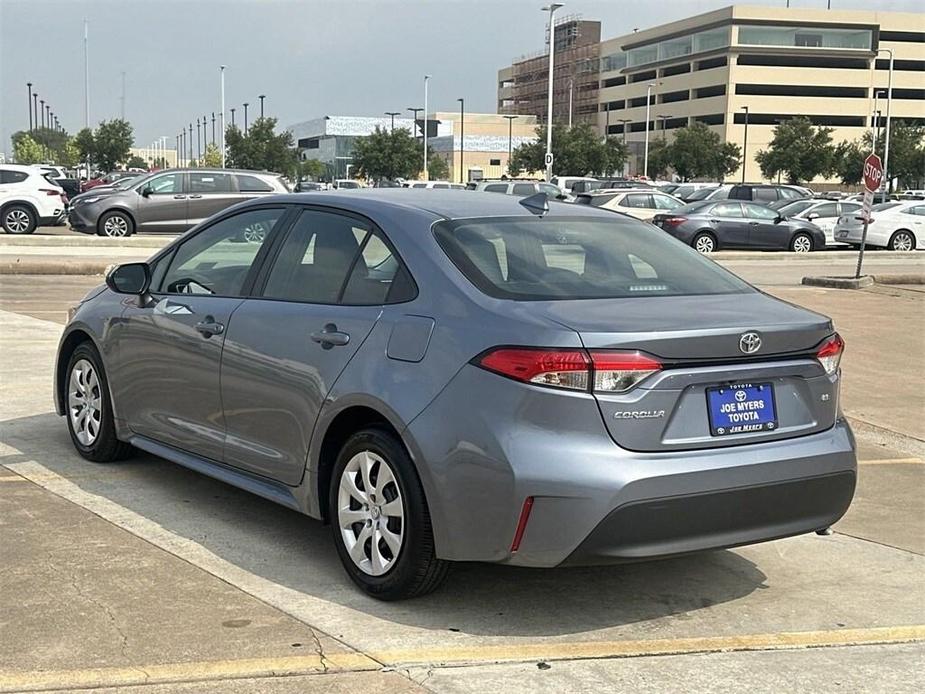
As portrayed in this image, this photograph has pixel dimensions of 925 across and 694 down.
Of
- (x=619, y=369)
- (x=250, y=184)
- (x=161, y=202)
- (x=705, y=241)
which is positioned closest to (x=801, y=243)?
(x=705, y=241)

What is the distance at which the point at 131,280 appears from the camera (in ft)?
20.5

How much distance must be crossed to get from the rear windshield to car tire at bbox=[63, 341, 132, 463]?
8.93ft

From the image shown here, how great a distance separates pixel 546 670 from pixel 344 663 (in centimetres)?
70

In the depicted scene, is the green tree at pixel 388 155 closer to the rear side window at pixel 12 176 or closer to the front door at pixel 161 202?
the rear side window at pixel 12 176

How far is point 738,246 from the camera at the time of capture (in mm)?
29703

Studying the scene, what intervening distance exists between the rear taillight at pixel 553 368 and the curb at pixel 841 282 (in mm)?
17001

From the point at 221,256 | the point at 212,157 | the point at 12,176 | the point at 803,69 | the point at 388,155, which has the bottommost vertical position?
the point at 221,256

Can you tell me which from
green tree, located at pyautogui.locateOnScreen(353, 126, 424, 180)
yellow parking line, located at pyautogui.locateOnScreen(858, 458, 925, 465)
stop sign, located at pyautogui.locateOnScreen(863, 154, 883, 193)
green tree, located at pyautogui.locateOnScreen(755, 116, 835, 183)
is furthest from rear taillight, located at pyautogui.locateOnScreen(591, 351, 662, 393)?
green tree, located at pyautogui.locateOnScreen(353, 126, 424, 180)

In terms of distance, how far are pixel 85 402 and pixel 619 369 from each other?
3880 millimetres

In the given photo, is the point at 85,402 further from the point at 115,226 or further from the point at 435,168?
the point at 435,168

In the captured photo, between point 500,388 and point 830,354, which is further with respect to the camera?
point 830,354

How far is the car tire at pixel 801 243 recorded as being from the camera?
101 feet

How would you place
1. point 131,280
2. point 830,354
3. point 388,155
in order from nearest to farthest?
point 830,354 → point 131,280 → point 388,155

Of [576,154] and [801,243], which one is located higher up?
[576,154]
